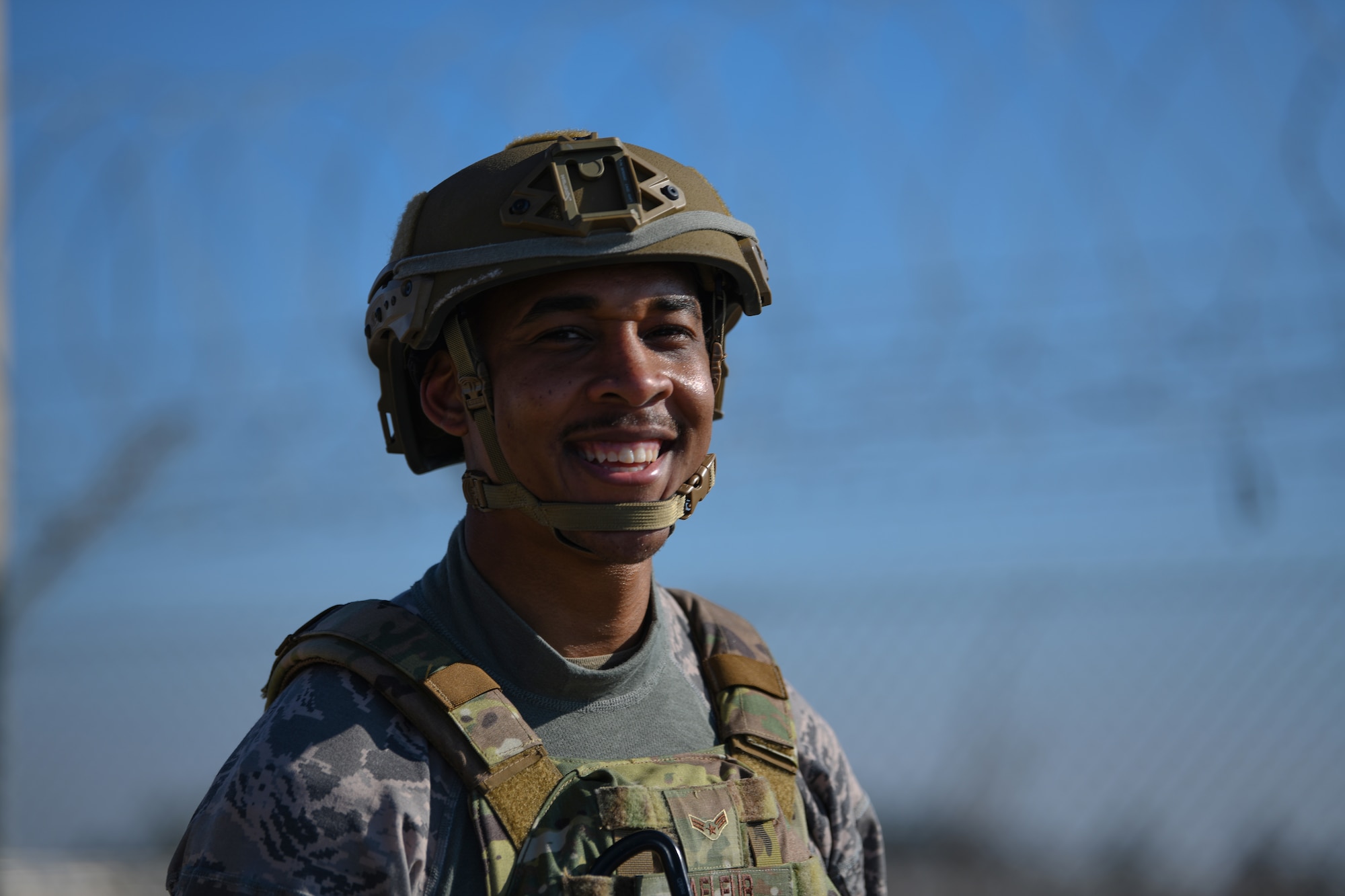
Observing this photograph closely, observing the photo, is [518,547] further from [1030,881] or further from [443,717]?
[1030,881]

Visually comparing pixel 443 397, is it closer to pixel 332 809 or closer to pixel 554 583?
pixel 554 583

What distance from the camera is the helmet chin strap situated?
9.82ft

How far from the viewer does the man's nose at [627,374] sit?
2.97 m

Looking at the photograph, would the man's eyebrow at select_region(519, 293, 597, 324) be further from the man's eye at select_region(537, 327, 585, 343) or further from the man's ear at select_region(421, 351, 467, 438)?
the man's ear at select_region(421, 351, 467, 438)

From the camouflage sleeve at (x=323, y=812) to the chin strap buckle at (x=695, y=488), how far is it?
0.85 metres

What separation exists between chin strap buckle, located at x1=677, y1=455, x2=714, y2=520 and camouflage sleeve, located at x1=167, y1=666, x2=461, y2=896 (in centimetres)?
85

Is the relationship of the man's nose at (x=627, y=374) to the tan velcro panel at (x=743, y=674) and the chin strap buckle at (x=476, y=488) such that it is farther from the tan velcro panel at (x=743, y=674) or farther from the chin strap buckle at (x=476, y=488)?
the tan velcro panel at (x=743, y=674)

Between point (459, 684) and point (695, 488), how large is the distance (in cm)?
78

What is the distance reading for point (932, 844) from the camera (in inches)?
261

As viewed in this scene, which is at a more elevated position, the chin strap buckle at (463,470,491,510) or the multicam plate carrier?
the chin strap buckle at (463,470,491,510)

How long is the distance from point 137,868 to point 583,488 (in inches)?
306

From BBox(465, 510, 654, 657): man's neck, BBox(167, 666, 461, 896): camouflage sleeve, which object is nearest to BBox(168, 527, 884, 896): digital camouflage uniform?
BBox(167, 666, 461, 896): camouflage sleeve

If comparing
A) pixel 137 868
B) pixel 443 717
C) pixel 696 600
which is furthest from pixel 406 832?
pixel 137 868

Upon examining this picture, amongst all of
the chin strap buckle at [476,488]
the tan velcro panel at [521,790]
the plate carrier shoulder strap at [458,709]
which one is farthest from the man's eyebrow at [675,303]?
the tan velcro panel at [521,790]
